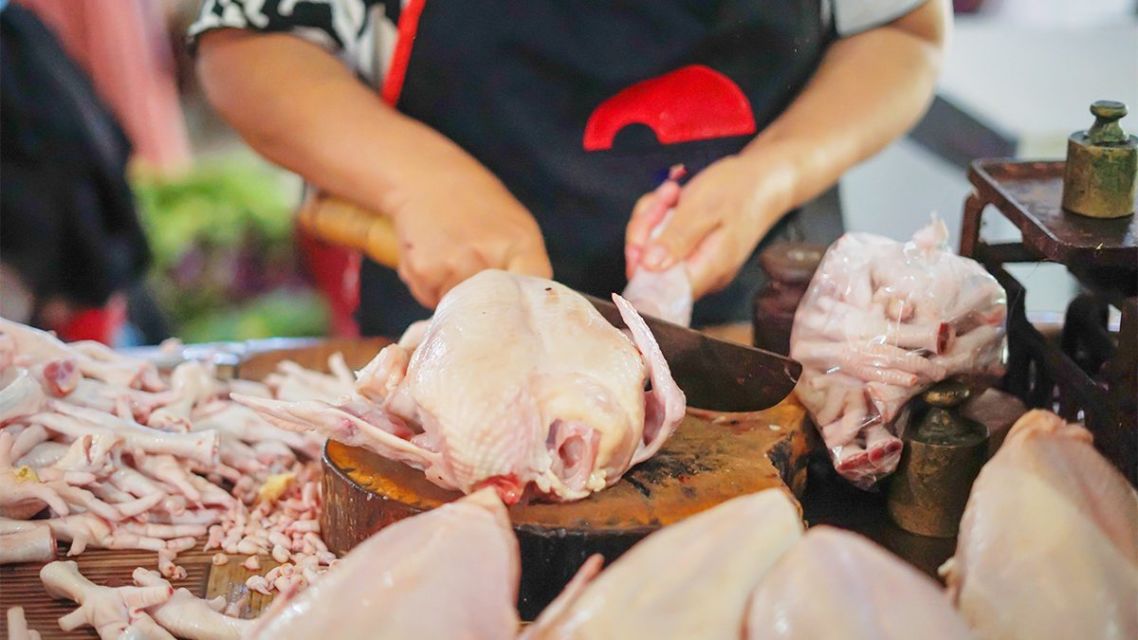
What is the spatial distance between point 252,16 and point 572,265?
2.71 ft

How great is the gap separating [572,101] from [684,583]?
1.47m

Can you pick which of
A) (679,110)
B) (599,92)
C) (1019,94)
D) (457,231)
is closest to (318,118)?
(457,231)

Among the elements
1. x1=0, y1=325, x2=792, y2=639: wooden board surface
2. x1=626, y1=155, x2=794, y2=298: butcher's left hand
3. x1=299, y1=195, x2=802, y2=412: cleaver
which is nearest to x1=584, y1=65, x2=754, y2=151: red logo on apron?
x1=626, y1=155, x2=794, y2=298: butcher's left hand

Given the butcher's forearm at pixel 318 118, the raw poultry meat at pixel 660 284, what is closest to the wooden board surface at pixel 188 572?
the raw poultry meat at pixel 660 284

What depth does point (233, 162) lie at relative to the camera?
3.83 metres

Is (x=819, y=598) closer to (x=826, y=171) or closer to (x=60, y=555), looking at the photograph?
(x=60, y=555)

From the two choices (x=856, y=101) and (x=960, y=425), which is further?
(x=856, y=101)

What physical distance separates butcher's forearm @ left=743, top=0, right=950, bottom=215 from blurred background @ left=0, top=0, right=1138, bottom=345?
162mm

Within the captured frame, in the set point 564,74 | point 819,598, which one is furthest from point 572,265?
point 819,598

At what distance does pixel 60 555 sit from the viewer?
1659mm

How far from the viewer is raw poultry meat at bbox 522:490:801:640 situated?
1101mm

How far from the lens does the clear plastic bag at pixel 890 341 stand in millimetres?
1656

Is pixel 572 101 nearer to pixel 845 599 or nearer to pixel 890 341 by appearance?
pixel 890 341

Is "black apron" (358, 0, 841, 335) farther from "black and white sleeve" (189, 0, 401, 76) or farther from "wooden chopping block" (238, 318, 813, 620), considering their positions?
"wooden chopping block" (238, 318, 813, 620)
